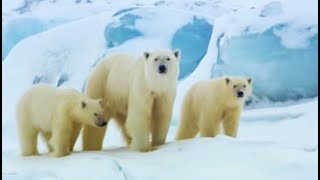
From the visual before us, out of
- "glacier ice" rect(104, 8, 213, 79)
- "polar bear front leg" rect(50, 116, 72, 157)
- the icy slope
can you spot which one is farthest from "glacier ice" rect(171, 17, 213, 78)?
"polar bear front leg" rect(50, 116, 72, 157)

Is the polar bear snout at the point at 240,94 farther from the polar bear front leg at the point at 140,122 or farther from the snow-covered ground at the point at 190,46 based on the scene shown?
the polar bear front leg at the point at 140,122

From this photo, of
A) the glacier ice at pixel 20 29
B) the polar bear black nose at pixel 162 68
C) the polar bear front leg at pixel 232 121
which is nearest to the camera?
the polar bear black nose at pixel 162 68

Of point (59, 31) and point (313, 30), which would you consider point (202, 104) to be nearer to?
point (313, 30)

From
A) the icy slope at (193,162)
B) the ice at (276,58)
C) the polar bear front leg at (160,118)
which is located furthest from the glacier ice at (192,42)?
the icy slope at (193,162)

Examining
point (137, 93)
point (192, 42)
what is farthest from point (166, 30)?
point (137, 93)

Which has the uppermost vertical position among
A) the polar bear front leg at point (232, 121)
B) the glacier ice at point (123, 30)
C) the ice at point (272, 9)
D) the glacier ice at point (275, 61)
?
the ice at point (272, 9)

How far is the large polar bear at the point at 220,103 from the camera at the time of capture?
376 cm

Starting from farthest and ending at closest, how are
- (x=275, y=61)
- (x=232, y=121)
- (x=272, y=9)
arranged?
(x=272, y=9) < (x=275, y=61) < (x=232, y=121)

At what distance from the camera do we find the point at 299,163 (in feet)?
9.75

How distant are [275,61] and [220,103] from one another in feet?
1.52

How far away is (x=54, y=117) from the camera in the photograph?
346 centimetres

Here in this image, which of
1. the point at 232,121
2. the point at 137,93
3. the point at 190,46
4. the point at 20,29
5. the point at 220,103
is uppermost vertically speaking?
the point at 20,29

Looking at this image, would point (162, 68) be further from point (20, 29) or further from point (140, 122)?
point (20, 29)

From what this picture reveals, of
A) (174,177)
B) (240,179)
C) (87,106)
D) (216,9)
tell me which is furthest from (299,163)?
(216,9)
